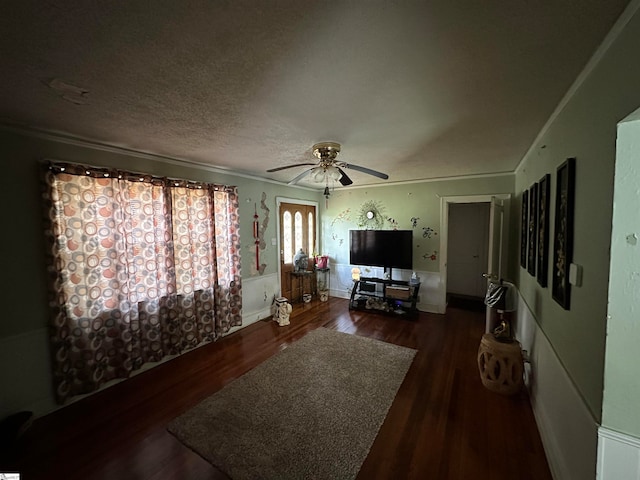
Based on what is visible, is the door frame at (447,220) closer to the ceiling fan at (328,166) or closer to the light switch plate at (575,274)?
the ceiling fan at (328,166)

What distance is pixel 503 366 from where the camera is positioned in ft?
7.41

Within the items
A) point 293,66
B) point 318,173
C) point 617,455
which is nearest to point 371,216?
point 318,173

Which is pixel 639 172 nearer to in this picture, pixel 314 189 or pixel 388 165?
pixel 388 165

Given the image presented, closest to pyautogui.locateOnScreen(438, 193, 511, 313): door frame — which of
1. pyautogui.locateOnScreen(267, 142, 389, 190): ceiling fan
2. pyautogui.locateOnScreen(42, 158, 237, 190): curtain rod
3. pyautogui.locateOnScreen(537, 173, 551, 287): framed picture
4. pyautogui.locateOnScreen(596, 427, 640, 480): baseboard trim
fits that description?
pyautogui.locateOnScreen(537, 173, 551, 287): framed picture

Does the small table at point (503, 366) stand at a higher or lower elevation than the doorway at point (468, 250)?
lower

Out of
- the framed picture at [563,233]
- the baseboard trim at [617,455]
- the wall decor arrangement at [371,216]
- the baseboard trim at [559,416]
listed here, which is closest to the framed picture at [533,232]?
the baseboard trim at [559,416]

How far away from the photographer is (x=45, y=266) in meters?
2.11

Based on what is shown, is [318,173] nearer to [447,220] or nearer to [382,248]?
[382,248]

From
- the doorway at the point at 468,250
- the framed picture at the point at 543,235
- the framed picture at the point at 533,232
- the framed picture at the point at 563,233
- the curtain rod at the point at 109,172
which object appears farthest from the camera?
the doorway at the point at 468,250

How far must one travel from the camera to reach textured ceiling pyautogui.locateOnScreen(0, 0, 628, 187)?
917 millimetres

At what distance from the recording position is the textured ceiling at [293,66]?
92 centimetres

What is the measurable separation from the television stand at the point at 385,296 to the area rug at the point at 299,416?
4.28 feet

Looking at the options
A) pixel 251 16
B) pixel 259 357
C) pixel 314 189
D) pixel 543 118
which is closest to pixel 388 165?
pixel 543 118

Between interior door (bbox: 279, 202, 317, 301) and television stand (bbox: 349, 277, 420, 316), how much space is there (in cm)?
116
